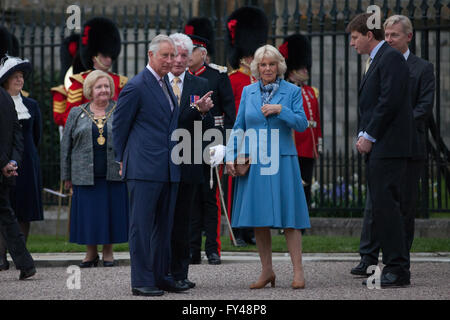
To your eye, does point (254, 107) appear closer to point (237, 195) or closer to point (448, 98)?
point (237, 195)

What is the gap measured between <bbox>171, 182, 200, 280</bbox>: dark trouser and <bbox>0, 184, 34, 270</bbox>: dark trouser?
4.59ft

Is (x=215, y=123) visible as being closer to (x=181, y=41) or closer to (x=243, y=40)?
(x=181, y=41)

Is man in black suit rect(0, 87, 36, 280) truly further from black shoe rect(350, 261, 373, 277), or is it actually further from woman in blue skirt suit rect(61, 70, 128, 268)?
black shoe rect(350, 261, 373, 277)

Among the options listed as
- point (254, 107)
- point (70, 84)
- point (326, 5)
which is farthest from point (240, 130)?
point (326, 5)

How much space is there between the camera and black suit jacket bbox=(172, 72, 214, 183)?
696 cm

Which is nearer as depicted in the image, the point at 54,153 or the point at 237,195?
the point at 237,195

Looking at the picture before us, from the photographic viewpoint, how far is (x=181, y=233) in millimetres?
7156

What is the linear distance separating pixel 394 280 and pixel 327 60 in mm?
10238

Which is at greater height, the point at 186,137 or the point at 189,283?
the point at 186,137

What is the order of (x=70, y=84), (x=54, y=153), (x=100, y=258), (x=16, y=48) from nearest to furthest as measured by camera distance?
1. (x=100, y=258)
2. (x=70, y=84)
3. (x=16, y=48)
4. (x=54, y=153)

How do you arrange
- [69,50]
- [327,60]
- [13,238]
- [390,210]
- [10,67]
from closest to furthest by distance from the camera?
1. [390,210]
2. [13,238]
3. [10,67]
4. [69,50]
5. [327,60]

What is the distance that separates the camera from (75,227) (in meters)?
8.96

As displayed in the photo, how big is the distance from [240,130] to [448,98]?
10.2 m

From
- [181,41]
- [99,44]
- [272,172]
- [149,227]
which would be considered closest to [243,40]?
[99,44]
